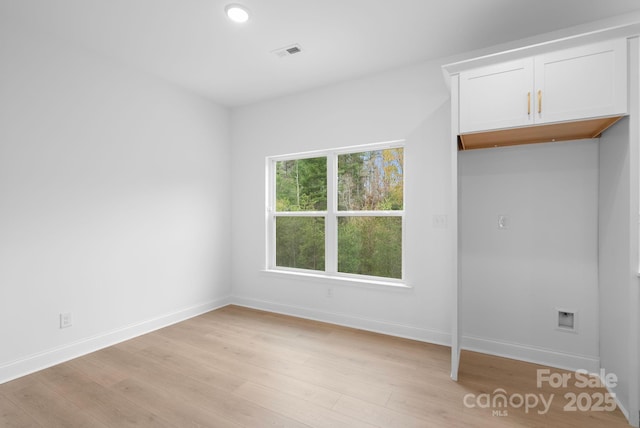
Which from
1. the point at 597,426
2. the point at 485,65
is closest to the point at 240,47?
the point at 485,65

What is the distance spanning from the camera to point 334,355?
273cm

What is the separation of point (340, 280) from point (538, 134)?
2250 mm

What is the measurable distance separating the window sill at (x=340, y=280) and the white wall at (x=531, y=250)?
651 millimetres

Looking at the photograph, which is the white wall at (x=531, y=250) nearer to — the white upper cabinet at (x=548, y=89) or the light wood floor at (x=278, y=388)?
the light wood floor at (x=278, y=388)

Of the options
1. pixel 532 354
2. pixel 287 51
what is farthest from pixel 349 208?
pixel 532 354

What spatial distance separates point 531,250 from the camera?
259cm

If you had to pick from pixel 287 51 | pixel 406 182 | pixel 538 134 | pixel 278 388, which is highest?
pixel 287 51

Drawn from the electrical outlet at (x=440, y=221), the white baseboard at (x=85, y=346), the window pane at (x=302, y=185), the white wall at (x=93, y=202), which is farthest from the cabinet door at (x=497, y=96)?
the white baseboard at (x=85, y=346)

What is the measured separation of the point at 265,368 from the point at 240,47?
2740 millimetres

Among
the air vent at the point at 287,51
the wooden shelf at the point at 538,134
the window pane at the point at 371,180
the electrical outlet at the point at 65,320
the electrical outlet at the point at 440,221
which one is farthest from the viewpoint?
the window pane at the point at 371,180

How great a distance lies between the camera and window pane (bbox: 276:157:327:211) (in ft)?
12.3

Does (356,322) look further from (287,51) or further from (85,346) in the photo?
(287,51)

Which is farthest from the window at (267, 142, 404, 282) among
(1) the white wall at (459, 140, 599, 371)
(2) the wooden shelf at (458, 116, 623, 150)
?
(2) the wooden shelf at (458, 116, 623, 150)

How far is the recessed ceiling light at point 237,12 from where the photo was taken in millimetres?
2215
